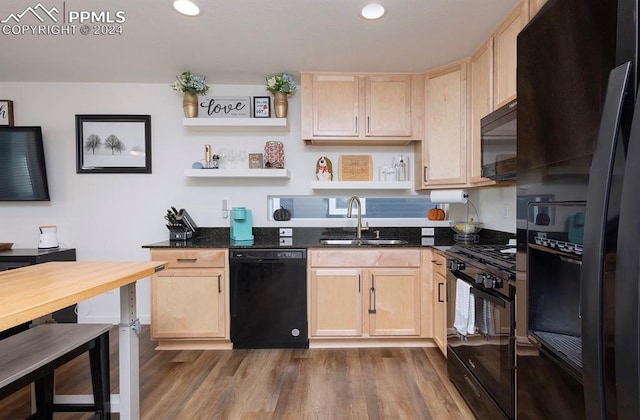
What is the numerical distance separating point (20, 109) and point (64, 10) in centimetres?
178

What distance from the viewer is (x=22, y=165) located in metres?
2.99

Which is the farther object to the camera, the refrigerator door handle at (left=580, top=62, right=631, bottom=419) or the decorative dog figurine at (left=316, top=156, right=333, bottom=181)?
the decorative dog figurine at (left=316, top=156, right=333, bottom=181)

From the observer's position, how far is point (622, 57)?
1.73ft

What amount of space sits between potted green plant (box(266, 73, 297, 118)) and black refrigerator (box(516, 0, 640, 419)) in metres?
2.22

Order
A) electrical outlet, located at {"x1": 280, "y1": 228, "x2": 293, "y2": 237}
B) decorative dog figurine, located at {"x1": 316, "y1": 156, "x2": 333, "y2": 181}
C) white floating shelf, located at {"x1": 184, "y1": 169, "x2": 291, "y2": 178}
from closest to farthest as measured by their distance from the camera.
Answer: white floating shelf, located at {"x1": 184, "y1": 169, "x2": 291, "y2": 178}, decorative dog figurine, located at {"x1": 316, "y1": 156, "x2": 333, "y2": 181}, electrical outlet, located at {"x1": 280, "y1": 228, "x2": 293, "y2": 237}

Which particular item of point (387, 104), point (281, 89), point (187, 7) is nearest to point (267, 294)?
point (281, 89)

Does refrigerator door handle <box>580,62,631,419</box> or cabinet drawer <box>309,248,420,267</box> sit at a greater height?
refrigerator door handle <box>580,62,631,419</box>

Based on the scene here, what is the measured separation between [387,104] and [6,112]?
374cm

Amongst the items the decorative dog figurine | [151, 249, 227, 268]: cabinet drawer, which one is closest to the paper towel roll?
the decorative dog figurine

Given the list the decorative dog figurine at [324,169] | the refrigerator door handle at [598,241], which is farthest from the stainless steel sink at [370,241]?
the refrigerator door handle at [598,241]

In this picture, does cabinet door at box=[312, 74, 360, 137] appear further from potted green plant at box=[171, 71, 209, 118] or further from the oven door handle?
the oven door handle

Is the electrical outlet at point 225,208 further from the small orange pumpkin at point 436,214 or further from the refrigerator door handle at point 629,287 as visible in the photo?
the refrigerator door handle at point 629,287

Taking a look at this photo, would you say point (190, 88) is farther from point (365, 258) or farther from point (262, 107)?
point (365, 258)

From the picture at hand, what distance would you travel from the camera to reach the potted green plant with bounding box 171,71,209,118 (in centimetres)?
283
